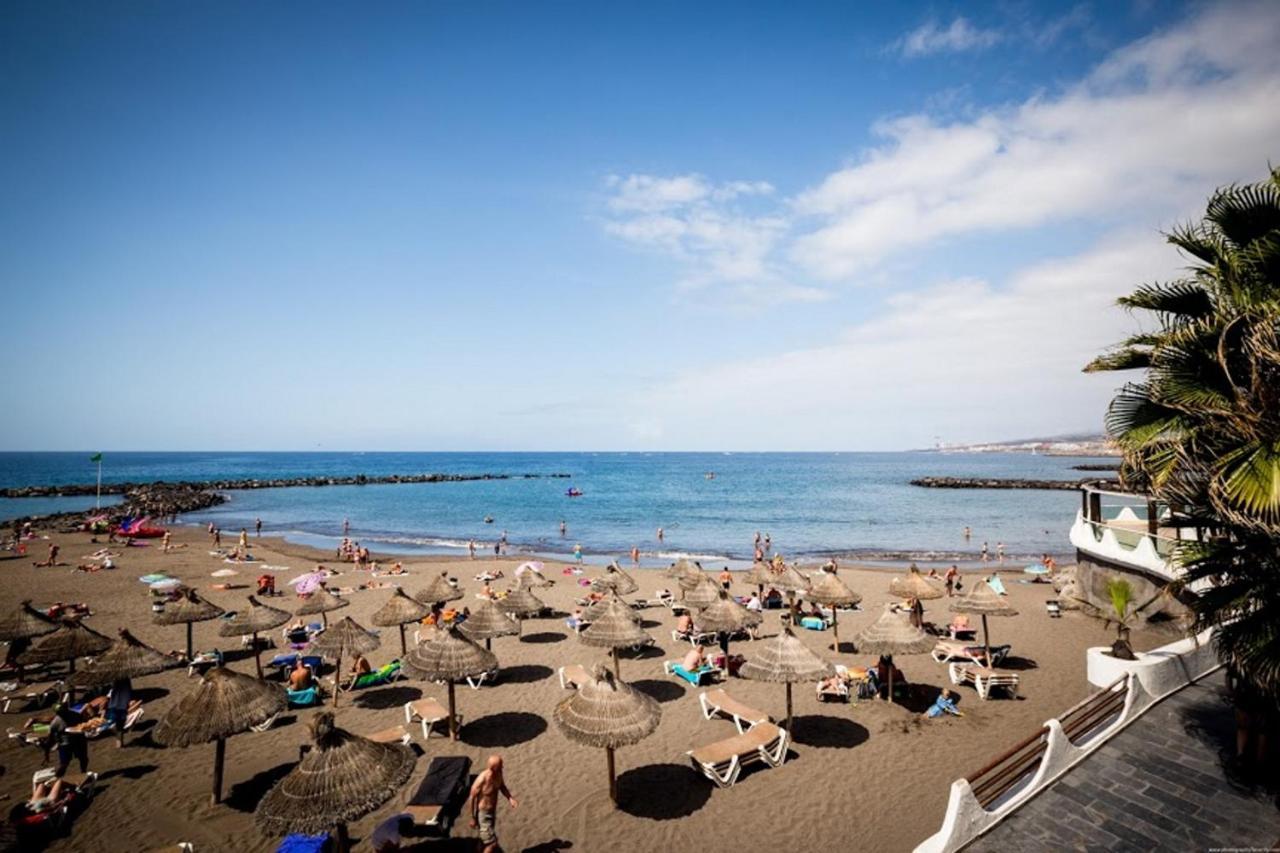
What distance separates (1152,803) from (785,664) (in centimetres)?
519

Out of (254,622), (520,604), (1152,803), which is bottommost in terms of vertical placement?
(1152,803)

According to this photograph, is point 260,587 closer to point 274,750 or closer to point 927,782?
point 274,750

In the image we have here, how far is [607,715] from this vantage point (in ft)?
29.4

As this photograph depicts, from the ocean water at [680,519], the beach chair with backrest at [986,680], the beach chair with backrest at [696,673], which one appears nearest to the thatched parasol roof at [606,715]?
the beach chair with backrest at [696,673]

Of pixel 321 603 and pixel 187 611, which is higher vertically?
pixel 187 611

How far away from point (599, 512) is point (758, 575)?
46.2 meters

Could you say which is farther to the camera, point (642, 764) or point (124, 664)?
point (124, 664)

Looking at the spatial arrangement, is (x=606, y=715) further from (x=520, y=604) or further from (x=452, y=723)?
(x=520, y=604)

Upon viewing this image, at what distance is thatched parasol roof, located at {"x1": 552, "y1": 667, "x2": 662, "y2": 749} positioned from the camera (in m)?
8.84

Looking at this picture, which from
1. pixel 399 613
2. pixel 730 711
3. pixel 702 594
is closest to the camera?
pixel 730 711

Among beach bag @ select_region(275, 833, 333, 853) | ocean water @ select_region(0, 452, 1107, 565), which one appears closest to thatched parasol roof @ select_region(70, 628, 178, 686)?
beach bag @ select_region(275, 833, 333, 853)

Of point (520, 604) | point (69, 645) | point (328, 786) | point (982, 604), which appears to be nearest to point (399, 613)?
point (520, 604)

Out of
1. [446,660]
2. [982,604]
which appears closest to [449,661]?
[446,660]

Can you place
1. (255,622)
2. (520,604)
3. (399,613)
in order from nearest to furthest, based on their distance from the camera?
(255,622) < (399,613) < (520,604)
